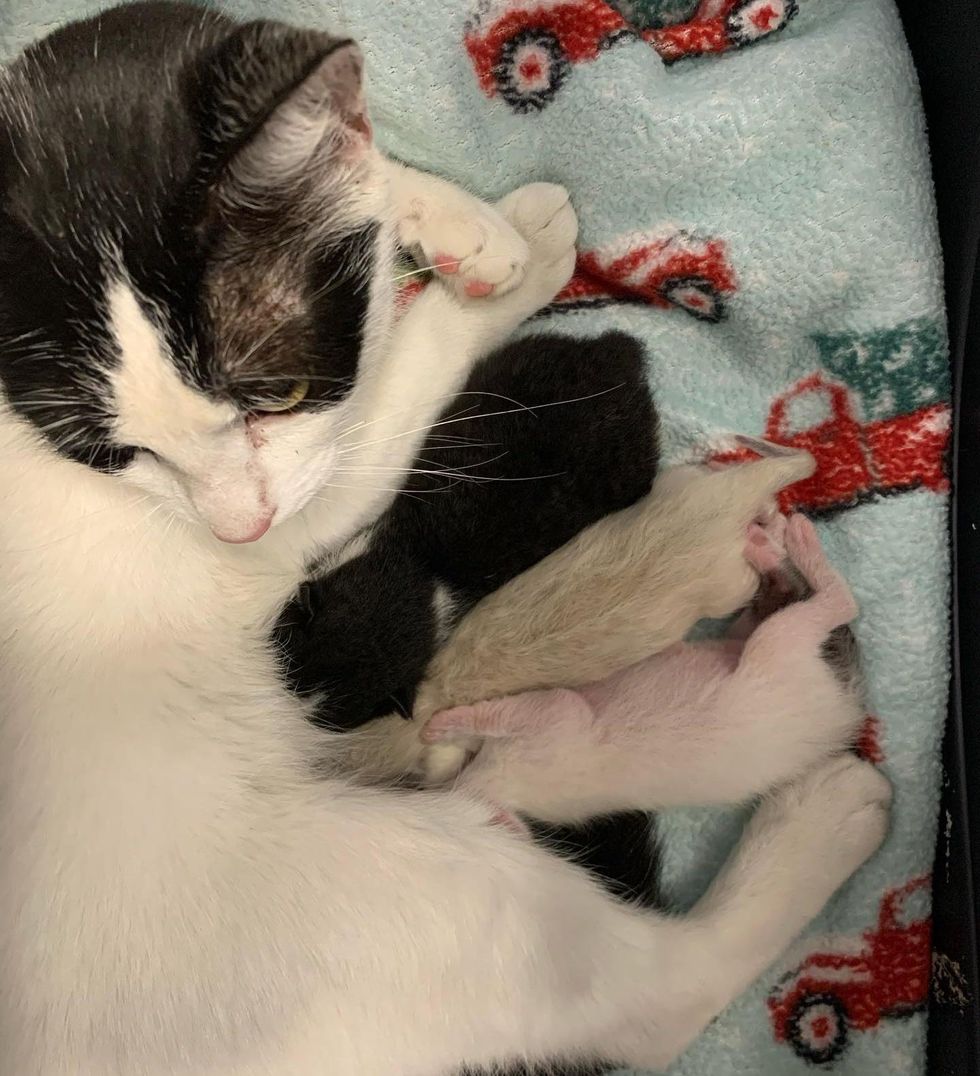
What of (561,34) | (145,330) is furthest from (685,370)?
(145,330)

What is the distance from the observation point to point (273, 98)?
27.8 inches

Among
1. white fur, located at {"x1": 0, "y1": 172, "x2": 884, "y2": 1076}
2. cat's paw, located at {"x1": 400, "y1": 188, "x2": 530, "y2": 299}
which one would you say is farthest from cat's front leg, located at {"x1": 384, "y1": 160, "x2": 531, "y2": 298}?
white fur, located at {"x1": 0, "y1": 172, "x2": 884, "y2": 1076}

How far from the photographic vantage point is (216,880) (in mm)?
960

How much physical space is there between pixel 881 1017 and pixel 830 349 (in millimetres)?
934

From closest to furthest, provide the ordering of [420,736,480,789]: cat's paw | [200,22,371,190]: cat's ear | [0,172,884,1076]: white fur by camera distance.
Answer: [200,22,371,190]: cat's ear → [0,172,884,1076]: white fur → [420,736,480,789]: cat's paw

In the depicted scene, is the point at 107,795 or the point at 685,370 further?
the point at 685,370

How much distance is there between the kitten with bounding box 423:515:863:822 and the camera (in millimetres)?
1146

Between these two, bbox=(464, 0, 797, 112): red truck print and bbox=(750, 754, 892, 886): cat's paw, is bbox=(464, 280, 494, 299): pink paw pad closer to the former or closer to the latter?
bbox=(464, 0, 797, 112): red truck print

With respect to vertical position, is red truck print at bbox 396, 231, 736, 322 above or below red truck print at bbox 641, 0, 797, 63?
below

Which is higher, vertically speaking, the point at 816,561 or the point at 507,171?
the point at 507,171

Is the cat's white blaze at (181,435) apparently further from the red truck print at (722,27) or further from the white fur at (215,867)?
the red truck print at (722,27)

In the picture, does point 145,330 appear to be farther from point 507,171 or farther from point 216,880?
point 507,171

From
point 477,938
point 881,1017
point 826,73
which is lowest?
point 881,1017

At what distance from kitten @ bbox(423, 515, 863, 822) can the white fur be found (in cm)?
10
